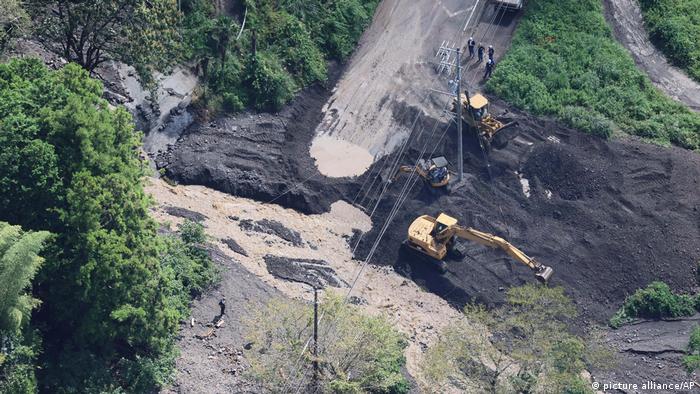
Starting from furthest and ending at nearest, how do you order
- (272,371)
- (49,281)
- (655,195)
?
1. (655,195)
2. (272,371)
3. (49,281)

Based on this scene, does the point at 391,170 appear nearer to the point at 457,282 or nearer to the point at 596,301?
the point at 457,282

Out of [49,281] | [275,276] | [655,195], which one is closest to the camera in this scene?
[49,281]

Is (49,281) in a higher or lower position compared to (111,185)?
lower

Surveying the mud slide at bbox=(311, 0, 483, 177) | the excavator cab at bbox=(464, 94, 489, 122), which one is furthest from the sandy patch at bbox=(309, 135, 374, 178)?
the excavator cab at bbox=(464, 94, 489, 122)

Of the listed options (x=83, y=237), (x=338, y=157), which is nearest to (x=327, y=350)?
→ (x=83, y=237)

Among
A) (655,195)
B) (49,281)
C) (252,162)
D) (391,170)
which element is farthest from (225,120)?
(655,195)
